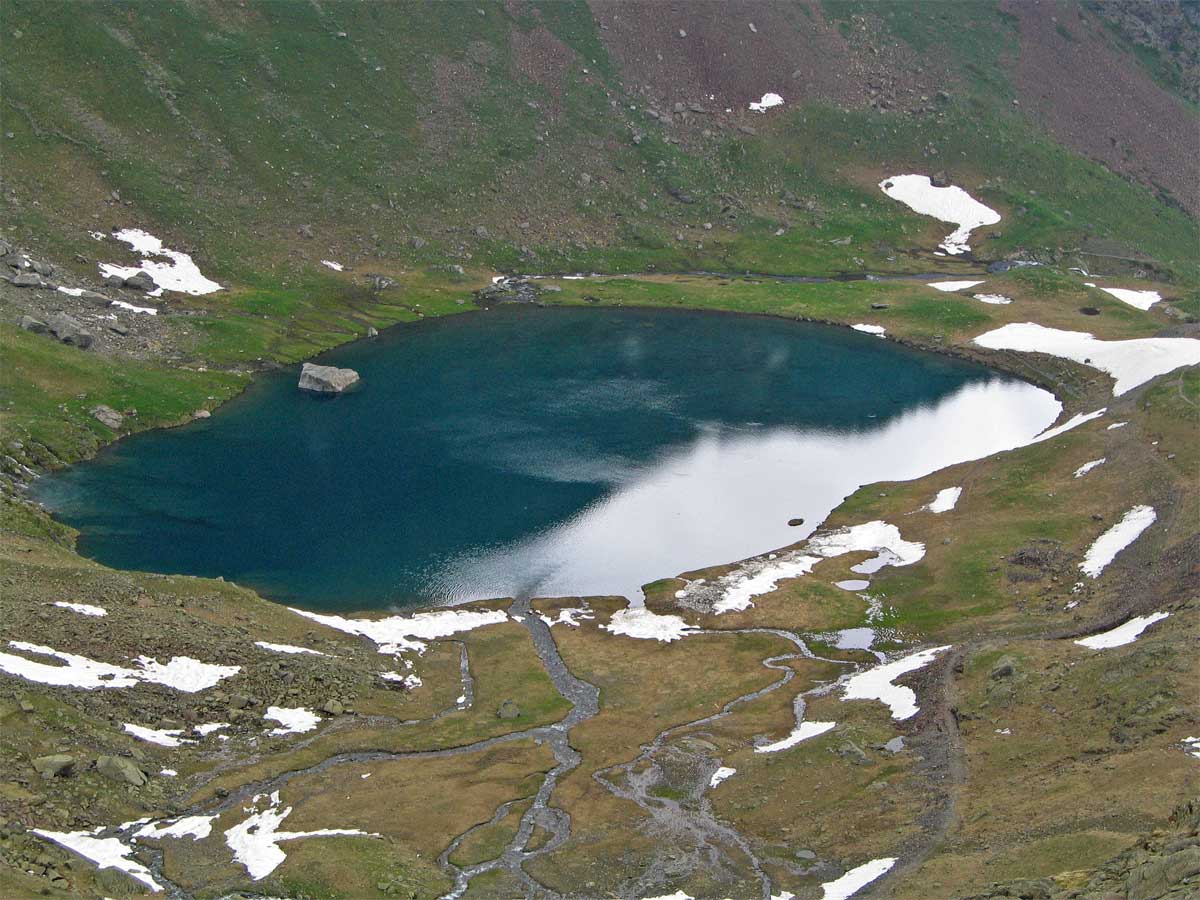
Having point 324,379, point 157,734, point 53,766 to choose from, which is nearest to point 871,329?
point 324,379

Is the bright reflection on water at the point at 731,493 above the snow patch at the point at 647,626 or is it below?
above

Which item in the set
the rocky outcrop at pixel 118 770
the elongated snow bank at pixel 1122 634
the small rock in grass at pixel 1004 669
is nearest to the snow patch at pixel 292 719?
the rocky outcrop at pixel 118 770

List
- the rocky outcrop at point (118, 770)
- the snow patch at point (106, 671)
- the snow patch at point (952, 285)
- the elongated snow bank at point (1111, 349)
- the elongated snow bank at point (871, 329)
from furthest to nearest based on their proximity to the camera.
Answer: the snow patch at point (952, 285) < the elongated snow bank at point (871, 329) < the elongated snow bank at point (1111, 349) < the snow patch at point (106, 671) < the rocky outcrop at point (118, 770)

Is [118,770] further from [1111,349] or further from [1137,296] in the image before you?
[1137,296]

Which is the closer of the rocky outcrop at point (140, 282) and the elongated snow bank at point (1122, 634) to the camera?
the elongated snow bank at point (1122, 634)

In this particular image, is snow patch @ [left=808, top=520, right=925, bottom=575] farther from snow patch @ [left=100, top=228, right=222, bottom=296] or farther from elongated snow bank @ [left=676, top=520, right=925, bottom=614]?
snow patch @ [left=100, top=228, right=222, bottom=296]

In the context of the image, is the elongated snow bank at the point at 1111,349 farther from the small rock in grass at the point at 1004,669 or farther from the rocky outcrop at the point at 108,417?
the rocky outcrop at the point at 108,417

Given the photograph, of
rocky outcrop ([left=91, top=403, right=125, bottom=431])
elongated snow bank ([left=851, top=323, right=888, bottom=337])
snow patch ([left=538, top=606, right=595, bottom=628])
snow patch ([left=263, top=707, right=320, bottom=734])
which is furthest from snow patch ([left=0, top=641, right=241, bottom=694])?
elongated snow bank ([left=851, top=323, right=888, bottom=337])

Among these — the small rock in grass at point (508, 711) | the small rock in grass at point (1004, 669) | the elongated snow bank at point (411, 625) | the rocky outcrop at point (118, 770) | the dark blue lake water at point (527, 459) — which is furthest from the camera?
the dark blue lake water at point (527, 459)
